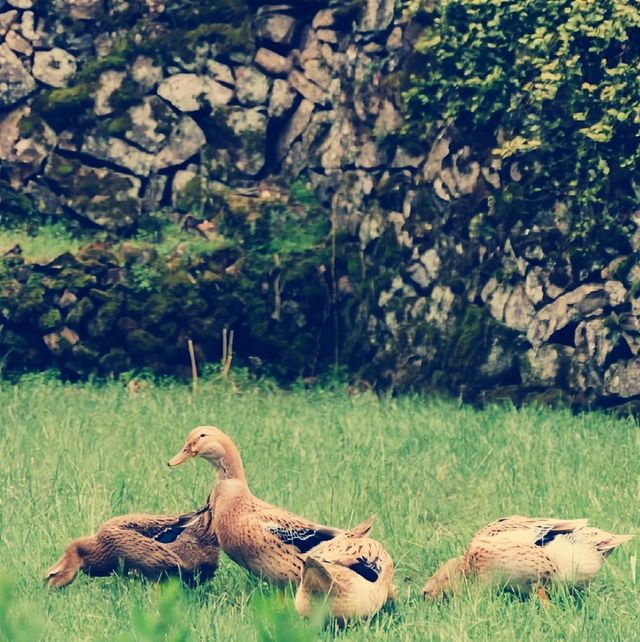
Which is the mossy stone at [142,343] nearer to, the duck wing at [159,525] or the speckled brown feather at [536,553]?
the duck wing at [159,525]

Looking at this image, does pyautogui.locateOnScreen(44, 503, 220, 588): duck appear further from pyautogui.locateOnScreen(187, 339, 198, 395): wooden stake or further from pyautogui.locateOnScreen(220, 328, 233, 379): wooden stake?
pyautogui.locateOnScreen(220, 328, 233, 379): wooden stake

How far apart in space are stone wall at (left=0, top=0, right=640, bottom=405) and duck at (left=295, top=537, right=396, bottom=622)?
6.49m

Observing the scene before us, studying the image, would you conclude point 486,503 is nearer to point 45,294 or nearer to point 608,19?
point 608,19

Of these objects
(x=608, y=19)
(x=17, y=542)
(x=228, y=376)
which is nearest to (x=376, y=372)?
(x=228, y=376)

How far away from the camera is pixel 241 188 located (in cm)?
1266

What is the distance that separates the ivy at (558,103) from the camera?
413 inches

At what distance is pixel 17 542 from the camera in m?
5.80

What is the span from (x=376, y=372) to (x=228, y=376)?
4.96 ft

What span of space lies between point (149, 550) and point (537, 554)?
5.43ft

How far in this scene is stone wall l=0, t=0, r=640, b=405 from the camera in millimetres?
11594

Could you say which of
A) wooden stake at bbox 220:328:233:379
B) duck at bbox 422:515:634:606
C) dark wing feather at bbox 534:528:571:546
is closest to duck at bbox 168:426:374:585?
duck at bbox 422:515:634:606

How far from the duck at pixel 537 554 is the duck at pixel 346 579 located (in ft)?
1.36

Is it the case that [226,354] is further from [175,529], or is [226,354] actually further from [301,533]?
[301,533]

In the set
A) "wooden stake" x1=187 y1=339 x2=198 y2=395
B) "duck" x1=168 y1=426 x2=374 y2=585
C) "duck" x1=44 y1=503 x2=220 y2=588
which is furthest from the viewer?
"wooden stake" x1=187 y1=339 x2=198 y2=395
